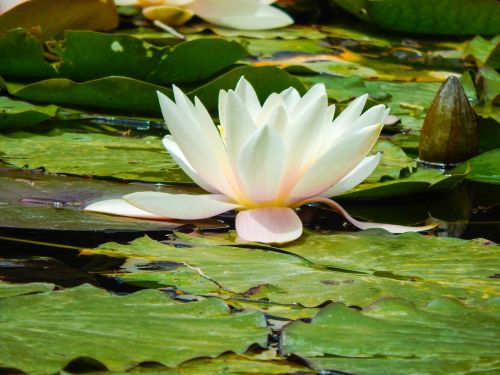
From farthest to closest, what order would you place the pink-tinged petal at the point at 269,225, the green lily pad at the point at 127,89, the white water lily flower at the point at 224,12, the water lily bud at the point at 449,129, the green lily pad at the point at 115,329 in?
the white water lily flower at the point at 224,12 → the green lily pad at the point at 127,89 → the water lily bud at the point at 449,129 → the pink-tinged petal at the point at 269,225 → the green lily pad at the point at 115,329

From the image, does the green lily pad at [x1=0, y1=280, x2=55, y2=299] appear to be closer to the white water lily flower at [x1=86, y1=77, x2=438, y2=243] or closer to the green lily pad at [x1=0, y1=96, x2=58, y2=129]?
the white water lily flower at [x1=86, y1=77, x2=438, y2=243]

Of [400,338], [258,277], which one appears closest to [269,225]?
[258,277]

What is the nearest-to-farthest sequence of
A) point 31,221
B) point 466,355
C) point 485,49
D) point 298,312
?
point 466,355 < point 298,312 < point 31,221 < point 485,49

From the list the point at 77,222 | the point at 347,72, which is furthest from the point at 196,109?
the point at 347,72

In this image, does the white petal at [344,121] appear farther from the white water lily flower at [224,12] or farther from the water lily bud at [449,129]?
the white water lily flower at [224,12]

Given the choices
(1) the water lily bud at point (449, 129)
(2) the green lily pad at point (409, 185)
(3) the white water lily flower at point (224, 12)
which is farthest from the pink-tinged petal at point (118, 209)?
(3) the white water lily flower at point (224, 12)

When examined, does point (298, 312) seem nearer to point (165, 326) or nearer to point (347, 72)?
point (165, 326)

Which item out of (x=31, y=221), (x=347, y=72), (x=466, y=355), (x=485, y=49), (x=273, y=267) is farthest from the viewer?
(x=485, y=49)

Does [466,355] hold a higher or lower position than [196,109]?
lower

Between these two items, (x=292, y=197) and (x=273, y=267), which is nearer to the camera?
(x=273, y=267)
